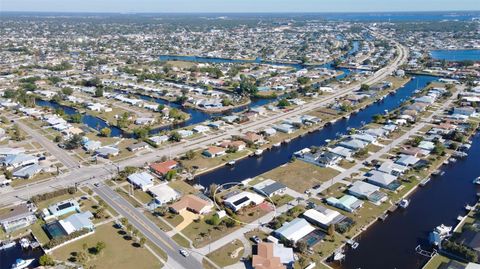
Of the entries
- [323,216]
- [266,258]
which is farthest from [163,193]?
[323,216]

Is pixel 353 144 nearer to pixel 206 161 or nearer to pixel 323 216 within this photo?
pixel 323 216

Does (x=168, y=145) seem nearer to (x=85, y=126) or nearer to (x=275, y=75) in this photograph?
(x=85, y=126)

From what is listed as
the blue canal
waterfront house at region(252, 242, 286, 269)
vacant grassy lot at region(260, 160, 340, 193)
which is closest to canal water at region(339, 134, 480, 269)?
waterfront house at region(252, 242, 286, 269)

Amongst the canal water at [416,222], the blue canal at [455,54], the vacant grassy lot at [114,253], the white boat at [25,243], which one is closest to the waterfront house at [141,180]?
the vacant grassy lot at [114,253]

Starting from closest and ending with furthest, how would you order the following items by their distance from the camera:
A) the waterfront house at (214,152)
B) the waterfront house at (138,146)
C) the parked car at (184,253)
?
1. the parked car at (184,253)
2. the waterfront house at (214,152)
3. the waterfront house at (138,146)

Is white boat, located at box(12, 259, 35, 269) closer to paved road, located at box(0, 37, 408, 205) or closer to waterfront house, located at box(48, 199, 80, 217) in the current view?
waterfront house, located at box(48, 199, 80, 217)

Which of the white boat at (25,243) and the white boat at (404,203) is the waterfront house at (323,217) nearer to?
the white boat at (404,203)
